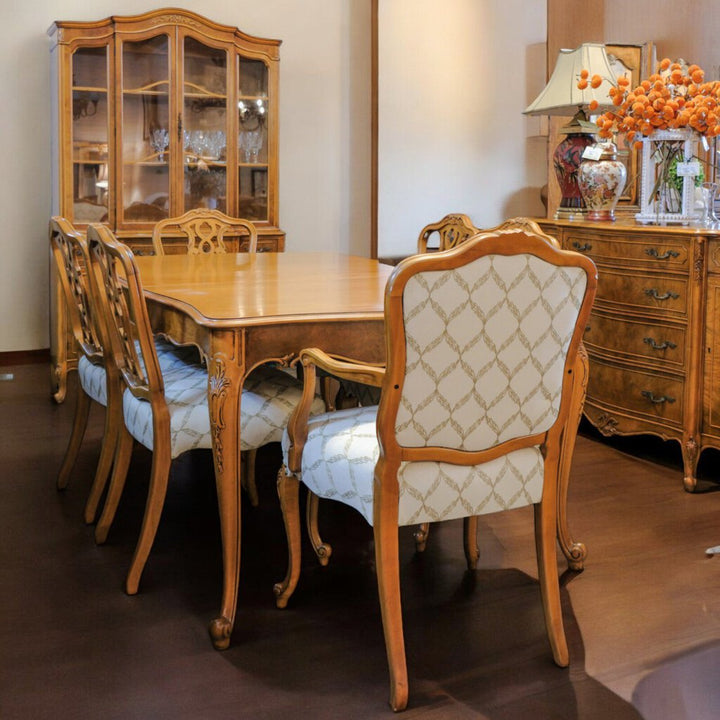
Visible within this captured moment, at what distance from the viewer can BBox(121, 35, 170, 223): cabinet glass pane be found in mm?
4910

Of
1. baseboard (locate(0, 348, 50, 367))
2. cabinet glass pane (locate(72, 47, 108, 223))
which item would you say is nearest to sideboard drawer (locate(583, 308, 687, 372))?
cabinet glass pane (locate(72, 47, 108, 223))

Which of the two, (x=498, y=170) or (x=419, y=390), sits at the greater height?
(x=498, y=170)

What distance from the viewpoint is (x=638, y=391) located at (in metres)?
3.53

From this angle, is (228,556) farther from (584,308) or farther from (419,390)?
(584,308)

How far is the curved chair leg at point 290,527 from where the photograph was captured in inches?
87.4

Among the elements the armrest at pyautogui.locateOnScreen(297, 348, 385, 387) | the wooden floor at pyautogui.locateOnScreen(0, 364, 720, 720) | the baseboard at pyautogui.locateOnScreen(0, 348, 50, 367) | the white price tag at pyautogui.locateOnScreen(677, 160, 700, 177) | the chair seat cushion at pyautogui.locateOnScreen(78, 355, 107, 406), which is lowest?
the wooden floor at pyautogui.locateOnScreen(0, 364, 720, 720)

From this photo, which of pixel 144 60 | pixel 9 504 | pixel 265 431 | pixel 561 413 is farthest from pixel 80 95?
Result: pixel 561 413

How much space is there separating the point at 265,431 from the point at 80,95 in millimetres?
3057

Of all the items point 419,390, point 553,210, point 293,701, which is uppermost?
point 553,210

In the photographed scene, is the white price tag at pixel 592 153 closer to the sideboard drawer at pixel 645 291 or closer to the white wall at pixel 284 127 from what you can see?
the sideboard drawer at pixel 645 291

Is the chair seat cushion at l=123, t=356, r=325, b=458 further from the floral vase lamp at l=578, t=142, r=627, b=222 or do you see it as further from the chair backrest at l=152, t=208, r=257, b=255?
the floral vase lamp at l=578, t=142, r=627, b=222

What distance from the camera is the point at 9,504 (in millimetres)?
3021

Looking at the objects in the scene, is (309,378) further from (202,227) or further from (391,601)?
(202,227)

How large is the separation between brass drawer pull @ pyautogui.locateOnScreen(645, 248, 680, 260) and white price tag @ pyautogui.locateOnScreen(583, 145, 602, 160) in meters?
0.69
